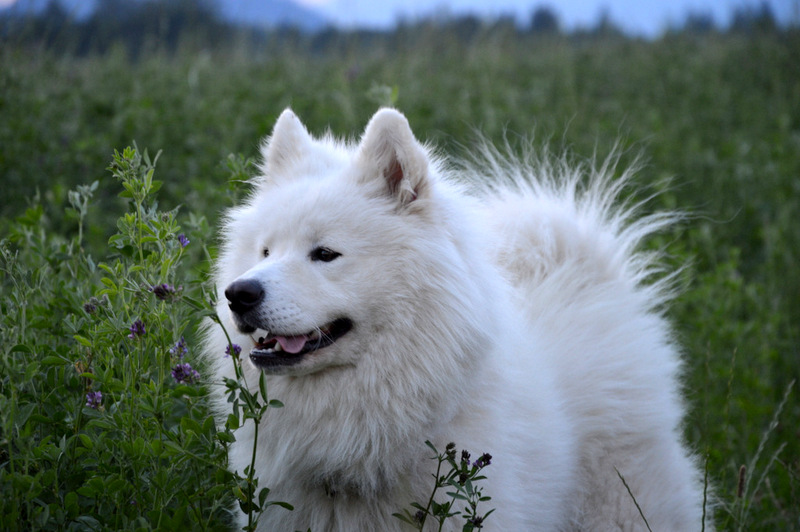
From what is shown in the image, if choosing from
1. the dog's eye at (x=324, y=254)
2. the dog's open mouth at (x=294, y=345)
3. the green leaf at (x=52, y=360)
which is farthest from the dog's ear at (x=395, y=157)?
the green leaf at (x=52, y=360)

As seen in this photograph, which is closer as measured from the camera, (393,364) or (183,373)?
(183,373)

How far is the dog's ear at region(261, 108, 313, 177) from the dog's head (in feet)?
0.44

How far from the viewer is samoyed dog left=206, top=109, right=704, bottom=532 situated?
2.38 m

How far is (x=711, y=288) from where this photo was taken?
16.1 feet

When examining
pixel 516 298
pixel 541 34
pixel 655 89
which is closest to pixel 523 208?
pixel 516 298

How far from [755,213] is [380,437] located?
5.84 meters

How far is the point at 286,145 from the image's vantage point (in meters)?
2.89

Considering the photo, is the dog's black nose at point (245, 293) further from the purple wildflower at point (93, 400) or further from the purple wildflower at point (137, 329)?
the purple wildflower at point (93, 400)

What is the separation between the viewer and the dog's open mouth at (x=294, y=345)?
2.32m

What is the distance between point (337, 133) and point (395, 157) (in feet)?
16.0

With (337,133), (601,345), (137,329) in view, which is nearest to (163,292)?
(137,329)

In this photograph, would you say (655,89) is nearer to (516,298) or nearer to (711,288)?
(711,288)

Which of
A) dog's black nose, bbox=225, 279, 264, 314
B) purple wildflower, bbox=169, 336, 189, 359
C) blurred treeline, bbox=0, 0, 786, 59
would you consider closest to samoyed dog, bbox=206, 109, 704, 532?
dog's black nose, bbox=225, 279, 264, 314

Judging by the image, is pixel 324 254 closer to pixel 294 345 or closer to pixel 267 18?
pixel 294 345
